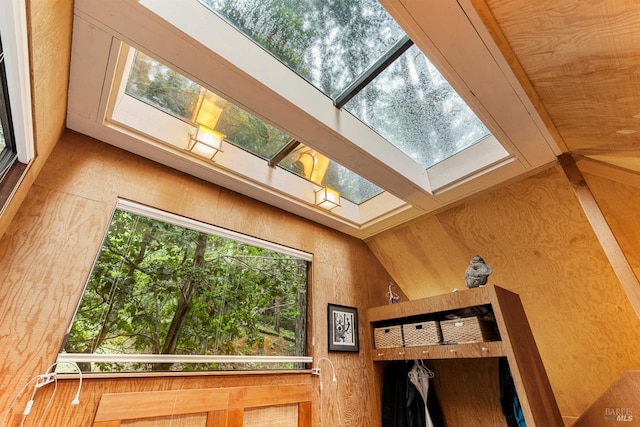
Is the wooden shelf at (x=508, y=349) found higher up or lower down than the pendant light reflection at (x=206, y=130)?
lower down

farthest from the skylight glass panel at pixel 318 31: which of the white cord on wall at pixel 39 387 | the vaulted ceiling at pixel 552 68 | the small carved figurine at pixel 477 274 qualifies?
the white cord on wall at pixel 39 387

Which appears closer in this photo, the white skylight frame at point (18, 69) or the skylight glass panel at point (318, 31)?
the white skylight frame at point (18, 69)

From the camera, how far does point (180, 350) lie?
1.77m

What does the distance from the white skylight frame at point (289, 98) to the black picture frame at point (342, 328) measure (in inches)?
42.7

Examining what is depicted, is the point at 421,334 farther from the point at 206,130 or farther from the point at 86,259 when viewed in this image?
the point at 86,259

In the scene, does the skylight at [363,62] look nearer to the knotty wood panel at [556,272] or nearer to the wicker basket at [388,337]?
the knotty wood panel at [556,272]

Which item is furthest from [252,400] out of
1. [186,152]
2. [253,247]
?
[186,152]

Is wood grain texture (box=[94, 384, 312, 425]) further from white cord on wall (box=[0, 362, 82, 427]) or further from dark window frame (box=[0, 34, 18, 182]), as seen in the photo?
dark window frame (box=[0, 34, 18, 182])

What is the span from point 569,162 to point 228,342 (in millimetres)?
2509

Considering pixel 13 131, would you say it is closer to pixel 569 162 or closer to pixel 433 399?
pixel 569 162

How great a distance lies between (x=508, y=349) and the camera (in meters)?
1.81

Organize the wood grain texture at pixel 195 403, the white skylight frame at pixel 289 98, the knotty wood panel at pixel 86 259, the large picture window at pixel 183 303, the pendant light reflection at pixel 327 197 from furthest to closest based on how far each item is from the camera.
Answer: the pendant light reflection at pixel 327 197, the large picture window at pixel 183 303, the wood grain texture at pixel 195 403, the knotty wood panel at pixel 86 259, the white skylight frame at pixel 289 98

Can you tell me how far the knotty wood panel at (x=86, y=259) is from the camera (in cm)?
133

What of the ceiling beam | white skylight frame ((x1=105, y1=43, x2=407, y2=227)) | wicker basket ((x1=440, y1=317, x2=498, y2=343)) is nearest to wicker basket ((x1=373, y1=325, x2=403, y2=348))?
wicker basket ((x1=440, y1=317, x2=498, y2=343))
